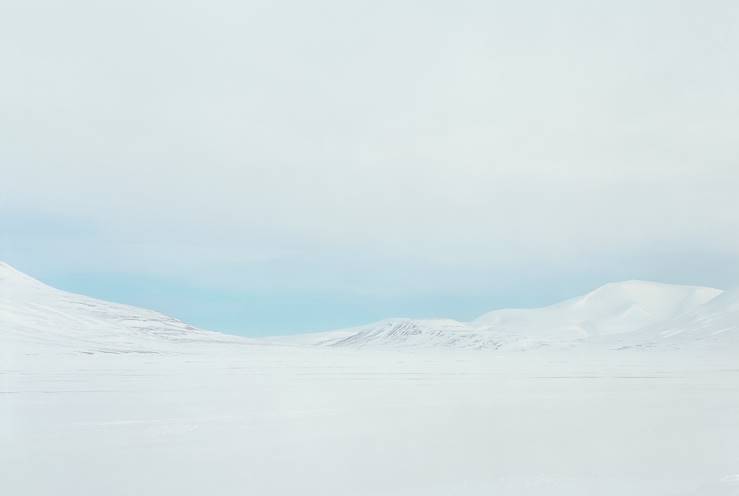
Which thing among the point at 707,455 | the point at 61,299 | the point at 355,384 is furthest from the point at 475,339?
the point at 707,455

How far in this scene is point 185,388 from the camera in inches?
718

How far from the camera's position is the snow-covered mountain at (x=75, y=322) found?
7978 cm

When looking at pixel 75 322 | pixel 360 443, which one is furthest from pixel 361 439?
pixel 75 322

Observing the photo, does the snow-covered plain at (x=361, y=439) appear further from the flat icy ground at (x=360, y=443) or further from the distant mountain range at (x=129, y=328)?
the distant mountain range at (x=129, y=328)

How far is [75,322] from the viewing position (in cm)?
10344

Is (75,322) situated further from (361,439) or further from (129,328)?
(361,439)

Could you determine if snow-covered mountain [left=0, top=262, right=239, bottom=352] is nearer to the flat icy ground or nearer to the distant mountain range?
the distant mountain range

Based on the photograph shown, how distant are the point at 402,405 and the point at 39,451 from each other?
A: 815cm

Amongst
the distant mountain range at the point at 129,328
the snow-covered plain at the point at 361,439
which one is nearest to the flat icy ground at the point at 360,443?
the snow-covered plain at the point at 361,439

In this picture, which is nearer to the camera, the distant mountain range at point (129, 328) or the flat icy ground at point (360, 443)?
the flat icy ground at point (360, 443)

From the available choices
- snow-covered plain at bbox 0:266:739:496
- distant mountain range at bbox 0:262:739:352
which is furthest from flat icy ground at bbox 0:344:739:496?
distant mountain range at bbox 0:262:739:352

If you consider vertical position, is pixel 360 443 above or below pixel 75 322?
below

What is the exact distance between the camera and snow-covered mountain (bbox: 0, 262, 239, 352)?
7978cm

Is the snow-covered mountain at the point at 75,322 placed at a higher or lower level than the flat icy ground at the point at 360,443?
higher
